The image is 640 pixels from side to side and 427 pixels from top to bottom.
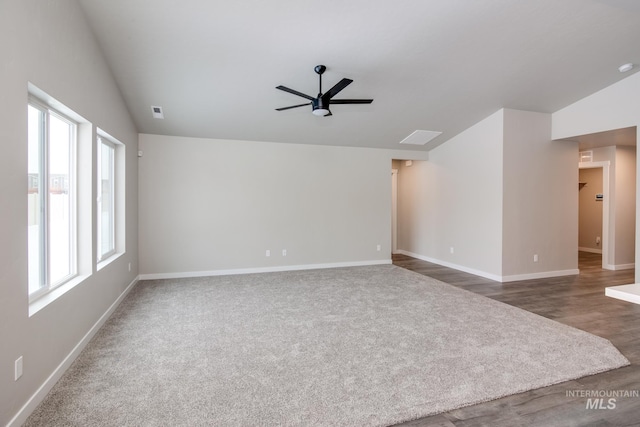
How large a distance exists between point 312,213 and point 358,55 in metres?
3.44

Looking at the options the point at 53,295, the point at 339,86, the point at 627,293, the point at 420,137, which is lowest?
the point at 53,295

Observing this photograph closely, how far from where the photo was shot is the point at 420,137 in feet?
21.4

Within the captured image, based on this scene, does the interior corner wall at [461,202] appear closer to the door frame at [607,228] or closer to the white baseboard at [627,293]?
the door frame at [607,228]

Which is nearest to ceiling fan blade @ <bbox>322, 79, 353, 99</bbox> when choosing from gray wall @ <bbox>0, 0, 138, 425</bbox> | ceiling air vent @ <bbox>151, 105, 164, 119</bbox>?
gray wall @ <bbox>0, 0, 138, 425</bbox>

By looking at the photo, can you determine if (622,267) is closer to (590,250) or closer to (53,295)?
(590,250)

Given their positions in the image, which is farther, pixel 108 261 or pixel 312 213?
pixel 312 213

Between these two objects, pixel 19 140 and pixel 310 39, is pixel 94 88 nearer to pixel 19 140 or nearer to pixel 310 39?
pixel 19 140

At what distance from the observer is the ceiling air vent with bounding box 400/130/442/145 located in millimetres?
6336

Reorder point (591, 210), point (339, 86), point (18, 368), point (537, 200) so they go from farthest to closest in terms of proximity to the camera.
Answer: point (591, 210), point (537, 200), point (339, 86), point (18, 368)

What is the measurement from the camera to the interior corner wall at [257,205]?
18.8ft

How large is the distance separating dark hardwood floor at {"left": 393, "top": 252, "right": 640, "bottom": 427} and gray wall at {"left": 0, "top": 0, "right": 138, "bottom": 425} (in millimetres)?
2396

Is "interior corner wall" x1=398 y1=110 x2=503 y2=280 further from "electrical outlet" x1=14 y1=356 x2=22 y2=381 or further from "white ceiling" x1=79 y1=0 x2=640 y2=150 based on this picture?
"electrical outlet" x1=14 y1=356 x2=22 y2=381

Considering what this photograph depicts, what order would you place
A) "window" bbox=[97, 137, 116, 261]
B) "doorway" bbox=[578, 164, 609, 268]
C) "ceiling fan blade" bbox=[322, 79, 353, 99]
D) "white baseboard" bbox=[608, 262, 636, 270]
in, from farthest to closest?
"doorway" bbox=[578, 164, 609, 268]
"white baseboard" bbox=[608, 262, 636, 270]
"window" bbox=[97, 137, 116, 261]
"ceiling fan blade" bbox=[322, 79, 353, 99]

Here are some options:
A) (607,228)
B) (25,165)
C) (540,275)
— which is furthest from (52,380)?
(607,228)
